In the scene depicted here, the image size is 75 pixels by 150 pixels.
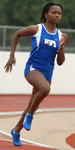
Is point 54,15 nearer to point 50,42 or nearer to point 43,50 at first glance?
point 50,42

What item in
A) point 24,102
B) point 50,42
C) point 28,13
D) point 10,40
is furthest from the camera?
point 28,13

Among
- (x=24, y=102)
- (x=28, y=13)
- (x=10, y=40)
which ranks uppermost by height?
(x=10, y=40)

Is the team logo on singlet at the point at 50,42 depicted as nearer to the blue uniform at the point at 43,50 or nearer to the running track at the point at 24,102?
the blue uniform at the point at 43,50

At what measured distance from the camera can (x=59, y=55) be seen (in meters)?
7.00

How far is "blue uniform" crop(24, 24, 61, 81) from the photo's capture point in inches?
265

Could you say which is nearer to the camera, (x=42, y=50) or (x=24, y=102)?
(x=42, y=50)

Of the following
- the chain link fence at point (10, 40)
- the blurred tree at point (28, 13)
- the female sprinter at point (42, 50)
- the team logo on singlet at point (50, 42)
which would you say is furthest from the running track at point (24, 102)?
the blurred tree at point (28, 13)

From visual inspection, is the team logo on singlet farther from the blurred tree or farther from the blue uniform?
the blurred tree

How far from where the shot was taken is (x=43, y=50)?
673 centimetres

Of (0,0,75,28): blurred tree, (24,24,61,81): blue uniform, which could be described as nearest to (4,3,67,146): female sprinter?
(24,24,61,81): blue uniform

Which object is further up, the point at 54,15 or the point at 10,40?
the point at 54,15

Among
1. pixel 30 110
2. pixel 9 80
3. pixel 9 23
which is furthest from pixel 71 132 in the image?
pixel 9 23

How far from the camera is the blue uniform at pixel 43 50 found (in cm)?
672

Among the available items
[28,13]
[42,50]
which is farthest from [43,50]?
[28,13]
